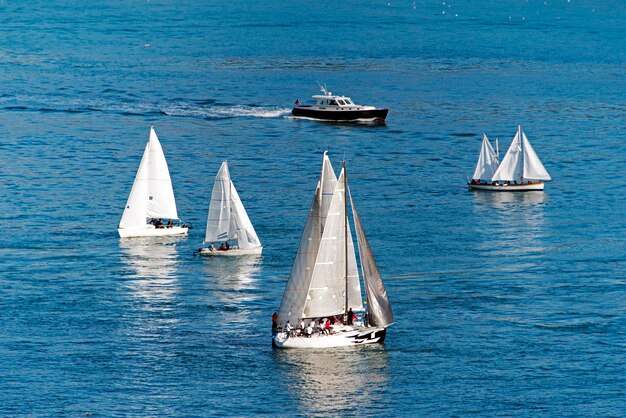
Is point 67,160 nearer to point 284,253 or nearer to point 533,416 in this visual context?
point 284,253

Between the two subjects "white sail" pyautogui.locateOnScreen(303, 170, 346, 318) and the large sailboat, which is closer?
"white sail" pyautogui.locateOnScreen(303, 170, 346, 318)

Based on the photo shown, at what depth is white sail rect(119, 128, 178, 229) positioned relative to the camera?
118 metres

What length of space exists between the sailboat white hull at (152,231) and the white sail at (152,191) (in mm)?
823

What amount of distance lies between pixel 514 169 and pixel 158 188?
4496 centimetres

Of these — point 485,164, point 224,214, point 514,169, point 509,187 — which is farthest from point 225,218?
point 514,169

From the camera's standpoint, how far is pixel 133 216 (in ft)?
387

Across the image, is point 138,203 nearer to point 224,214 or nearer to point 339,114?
point 224,214

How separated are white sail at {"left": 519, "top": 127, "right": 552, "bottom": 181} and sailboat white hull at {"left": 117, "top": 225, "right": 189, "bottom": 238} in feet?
147

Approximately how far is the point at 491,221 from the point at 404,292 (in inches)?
1126

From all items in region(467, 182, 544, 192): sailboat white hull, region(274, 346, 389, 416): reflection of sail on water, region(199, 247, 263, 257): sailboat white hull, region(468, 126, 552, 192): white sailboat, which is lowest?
region(274, 346, 389, 416): reflection of sail on water

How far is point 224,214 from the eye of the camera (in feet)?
369

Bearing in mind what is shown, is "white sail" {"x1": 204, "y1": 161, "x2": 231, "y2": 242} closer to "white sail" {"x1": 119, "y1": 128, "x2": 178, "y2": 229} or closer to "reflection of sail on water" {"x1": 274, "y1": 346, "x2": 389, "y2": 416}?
"white sail" {"x1": 119, "y1": 128, "x2": 178, "y2": 229}

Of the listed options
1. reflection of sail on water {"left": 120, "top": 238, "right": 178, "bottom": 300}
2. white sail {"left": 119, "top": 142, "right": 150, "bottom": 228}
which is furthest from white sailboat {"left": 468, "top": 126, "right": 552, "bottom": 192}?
reflection of sail on water {"left": 120, "top": 238, "right": 178, "bottom": 300}

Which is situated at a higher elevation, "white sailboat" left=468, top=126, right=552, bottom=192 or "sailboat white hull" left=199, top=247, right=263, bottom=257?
"white sailboat" left=468, top=126, right=552, bottom=192
